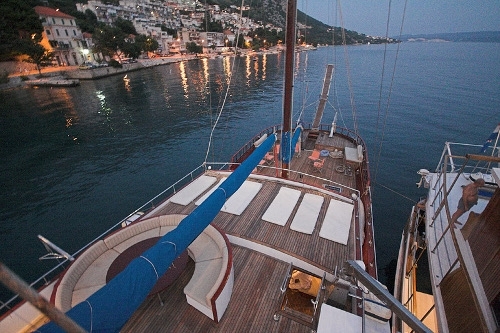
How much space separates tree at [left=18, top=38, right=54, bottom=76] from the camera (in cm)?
6675

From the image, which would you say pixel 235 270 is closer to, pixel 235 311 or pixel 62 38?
pixel 235 311

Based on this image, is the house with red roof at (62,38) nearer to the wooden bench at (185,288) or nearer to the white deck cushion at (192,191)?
the white deck cushion at (192,191)

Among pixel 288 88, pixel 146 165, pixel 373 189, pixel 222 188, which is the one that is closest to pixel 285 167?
pixel 288 88

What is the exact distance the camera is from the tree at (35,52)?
219 ft

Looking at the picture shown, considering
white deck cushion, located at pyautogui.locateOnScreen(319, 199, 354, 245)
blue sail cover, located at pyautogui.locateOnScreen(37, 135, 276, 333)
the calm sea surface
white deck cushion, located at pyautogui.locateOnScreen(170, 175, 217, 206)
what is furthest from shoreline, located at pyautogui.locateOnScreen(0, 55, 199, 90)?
white deck cushion, located at pyautogui.locateOnScreen(319, 199, 354, 245)

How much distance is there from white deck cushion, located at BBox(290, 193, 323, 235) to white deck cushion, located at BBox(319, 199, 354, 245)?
0.47m

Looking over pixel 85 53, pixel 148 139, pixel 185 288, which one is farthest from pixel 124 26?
pixel 185 288

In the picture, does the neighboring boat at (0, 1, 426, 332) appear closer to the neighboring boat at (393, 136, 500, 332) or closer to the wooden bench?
the wooden bench

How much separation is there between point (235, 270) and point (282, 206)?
153 inches

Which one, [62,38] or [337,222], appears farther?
[62,38]

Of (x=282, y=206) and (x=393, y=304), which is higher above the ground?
(x=393, y=304)

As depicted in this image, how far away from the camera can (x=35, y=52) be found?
68188 mm

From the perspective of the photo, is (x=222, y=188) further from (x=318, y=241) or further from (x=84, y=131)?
(x=84, y=131)

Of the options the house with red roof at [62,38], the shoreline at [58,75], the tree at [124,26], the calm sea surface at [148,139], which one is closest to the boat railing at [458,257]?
the calm sea surface at [148,139]
